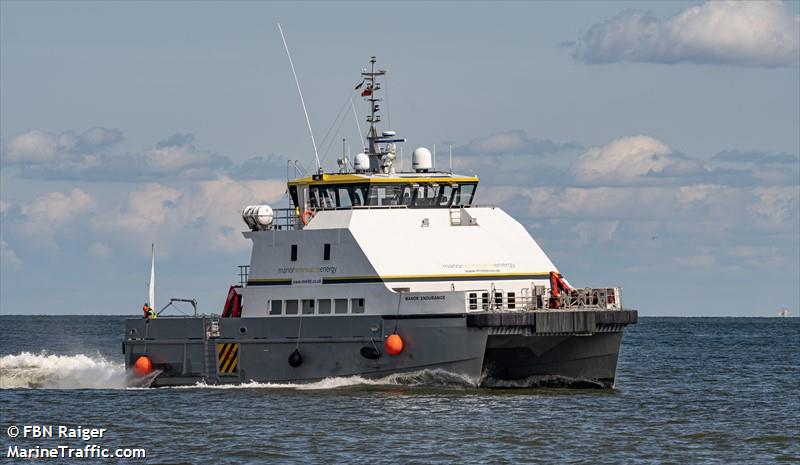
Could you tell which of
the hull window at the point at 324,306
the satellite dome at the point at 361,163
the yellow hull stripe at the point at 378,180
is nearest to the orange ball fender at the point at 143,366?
the hull window at the point at 324,306

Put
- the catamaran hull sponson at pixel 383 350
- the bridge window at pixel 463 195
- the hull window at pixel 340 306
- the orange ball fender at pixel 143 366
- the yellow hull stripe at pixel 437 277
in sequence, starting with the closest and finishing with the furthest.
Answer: the catamaran hull sponson at pixel 383 350, the yellow hull stripe at pixel 437 277, the hull window at pixel 340 306, the bridge window at pixel 463 195, the orange ball fender at pixel 143 366

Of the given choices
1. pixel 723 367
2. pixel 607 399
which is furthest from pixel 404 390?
pixel 723 367

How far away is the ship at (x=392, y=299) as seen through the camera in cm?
3741

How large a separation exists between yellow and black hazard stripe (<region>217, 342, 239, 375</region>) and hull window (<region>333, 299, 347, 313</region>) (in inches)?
128

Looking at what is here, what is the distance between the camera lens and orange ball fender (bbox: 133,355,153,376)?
42656 millimetres

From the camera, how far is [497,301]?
125 ft

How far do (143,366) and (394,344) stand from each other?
889cm

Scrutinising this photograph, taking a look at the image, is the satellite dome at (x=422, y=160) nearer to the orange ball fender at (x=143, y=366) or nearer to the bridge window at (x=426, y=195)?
the bridge window at (x=426, y=195)

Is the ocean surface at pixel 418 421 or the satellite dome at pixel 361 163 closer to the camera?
the ocean surface at pixel 418 421

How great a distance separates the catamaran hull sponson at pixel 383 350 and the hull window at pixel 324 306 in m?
0.55

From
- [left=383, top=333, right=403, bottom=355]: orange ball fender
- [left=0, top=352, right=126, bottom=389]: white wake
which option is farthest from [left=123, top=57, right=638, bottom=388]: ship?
[left=0, top=352, right=126, bottom=389]: white wake

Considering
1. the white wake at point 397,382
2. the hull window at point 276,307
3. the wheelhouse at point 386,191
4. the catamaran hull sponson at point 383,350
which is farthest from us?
the hull window at point 276,307

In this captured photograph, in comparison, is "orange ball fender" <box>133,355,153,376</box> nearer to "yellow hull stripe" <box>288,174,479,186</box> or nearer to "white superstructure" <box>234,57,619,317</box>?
"white superstructure" <box>234,57,619,317</box>

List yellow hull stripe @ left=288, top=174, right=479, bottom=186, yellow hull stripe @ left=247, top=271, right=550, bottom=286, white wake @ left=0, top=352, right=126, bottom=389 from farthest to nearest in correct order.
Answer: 1. white wake @ left=0, top=352, right=126, bottom=389
2. yellow hull stripe @ left=288, top=174, right=479, bottom=186
3. yellow hull stripe @ left=247, top=271, right=550, bottom=286
